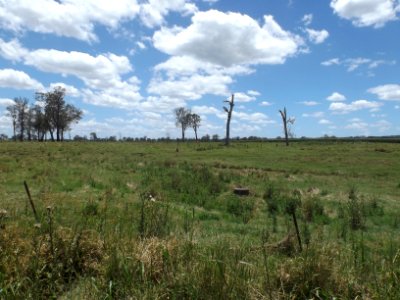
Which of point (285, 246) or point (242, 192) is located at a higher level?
point (285, 246)

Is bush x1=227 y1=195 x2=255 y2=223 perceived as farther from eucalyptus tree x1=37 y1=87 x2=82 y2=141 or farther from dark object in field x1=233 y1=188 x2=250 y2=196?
eucalyptus tree x1=37 y1=87 x2=82 y2=141

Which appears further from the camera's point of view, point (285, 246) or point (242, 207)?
point (242, 207)

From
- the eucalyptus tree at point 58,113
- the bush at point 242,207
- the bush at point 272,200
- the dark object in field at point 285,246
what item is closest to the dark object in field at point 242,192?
the bush at point 272,200

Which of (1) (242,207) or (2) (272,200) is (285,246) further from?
(2) (272,200)

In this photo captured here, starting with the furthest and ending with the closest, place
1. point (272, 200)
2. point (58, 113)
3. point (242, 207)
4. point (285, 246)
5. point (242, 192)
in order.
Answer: point (58, 113) → point (242, 192) → point (272, 200) → point (242, 207) → point (285, 246)

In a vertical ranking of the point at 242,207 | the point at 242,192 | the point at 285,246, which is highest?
the point at 285,246

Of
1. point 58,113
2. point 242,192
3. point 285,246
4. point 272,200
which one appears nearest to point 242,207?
point 272,200

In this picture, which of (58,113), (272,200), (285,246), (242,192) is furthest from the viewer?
(58,113)

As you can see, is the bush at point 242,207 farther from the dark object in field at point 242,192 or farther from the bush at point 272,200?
the dark object in field at point 242,192

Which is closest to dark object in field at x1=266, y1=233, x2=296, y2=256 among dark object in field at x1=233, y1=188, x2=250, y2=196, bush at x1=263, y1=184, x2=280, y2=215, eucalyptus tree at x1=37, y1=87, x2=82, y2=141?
bush at x1=263, y1=184, x2=280, y2=215

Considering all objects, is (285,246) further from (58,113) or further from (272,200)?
(58,113)

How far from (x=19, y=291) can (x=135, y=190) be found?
12.0 metres

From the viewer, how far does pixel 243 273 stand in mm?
5402

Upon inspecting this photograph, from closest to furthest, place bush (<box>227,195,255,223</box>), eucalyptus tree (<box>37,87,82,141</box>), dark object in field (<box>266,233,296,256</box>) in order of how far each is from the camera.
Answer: dark object in field (<box>266,233,296,256</box>) < bush (<box>227,195,255,223</box>) < eucalyptus tree (<box>37,87,82,141</box>)
